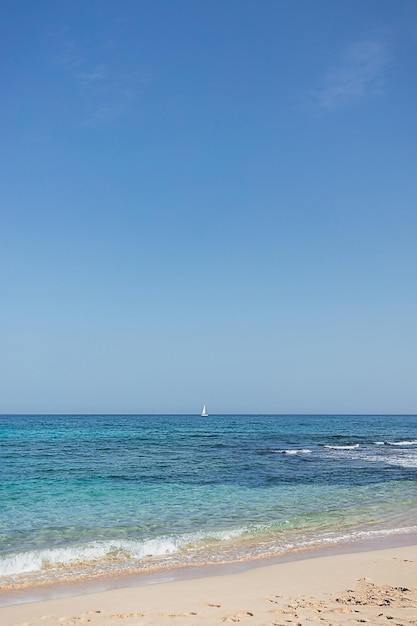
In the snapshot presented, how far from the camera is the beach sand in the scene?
6820 millimetres

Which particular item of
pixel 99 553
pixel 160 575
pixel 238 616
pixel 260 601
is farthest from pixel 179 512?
pixel 238 616

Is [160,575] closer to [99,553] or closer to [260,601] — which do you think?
[99,553]

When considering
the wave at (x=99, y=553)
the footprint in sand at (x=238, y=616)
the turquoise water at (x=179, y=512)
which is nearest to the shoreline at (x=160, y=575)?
the turquoise water at (x=179, y=512)

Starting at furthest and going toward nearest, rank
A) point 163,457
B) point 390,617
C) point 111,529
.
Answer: point 163,457 → point 111,529 → point 390,617

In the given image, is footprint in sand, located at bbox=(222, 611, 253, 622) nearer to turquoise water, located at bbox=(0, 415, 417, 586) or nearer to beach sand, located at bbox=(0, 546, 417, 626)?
beach sand, located at bbox=(0, 546, 417, 626)

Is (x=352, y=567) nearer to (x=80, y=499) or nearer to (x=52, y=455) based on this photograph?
(x=80, y=499)

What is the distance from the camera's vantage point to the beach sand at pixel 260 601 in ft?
22.4

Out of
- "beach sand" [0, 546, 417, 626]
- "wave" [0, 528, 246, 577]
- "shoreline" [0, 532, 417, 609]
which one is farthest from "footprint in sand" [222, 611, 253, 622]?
"wave" [0, 528, 246, 577]

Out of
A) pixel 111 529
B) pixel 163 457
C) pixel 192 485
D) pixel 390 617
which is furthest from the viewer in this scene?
pixel 163 457

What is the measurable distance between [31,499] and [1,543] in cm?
577

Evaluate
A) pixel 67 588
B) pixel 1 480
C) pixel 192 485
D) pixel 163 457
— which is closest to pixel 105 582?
pixel 67 588

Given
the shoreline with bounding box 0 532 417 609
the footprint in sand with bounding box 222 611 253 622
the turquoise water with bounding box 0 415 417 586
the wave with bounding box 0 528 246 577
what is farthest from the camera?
the turquoise water with bounding box 0 415 417 586

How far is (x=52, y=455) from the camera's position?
3359cm

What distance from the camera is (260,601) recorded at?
7.67 meters
